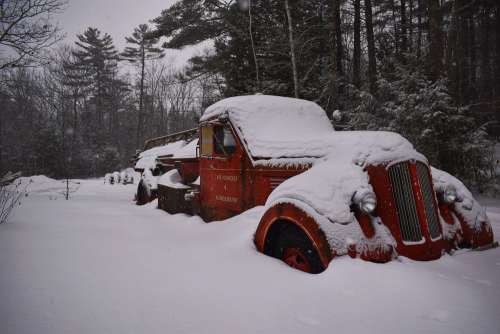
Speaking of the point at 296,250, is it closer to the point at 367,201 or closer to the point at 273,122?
the point at 367,201

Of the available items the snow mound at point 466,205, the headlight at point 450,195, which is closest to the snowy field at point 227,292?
the snow mound at point 466,205

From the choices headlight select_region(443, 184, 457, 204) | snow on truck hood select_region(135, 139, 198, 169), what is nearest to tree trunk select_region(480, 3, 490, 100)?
snow on truck hood select_region(135, 139, 198, 169)

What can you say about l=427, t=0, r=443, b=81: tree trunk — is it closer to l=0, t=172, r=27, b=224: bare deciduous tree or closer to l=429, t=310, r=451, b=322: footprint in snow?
l=429, t=310, r=451, b=322: footprint in snow

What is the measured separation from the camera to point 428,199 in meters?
3.16

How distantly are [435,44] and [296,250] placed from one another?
913cm

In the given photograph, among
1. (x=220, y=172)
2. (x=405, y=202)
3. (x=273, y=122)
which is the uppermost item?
(x=273, y=122)

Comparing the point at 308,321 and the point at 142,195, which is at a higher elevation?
the point at 142,195

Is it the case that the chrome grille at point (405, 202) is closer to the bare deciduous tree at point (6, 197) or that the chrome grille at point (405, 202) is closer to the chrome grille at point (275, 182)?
the chrome grille at point (275, 182)

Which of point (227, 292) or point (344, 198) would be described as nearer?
point (227, 292)

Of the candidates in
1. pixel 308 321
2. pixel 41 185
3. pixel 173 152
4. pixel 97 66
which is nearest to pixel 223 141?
pixel 308 321

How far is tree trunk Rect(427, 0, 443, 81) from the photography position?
884 centimetres

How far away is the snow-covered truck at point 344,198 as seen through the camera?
2.68 m

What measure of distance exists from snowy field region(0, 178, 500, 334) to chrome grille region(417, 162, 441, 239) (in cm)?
30

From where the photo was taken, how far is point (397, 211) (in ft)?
9.52
